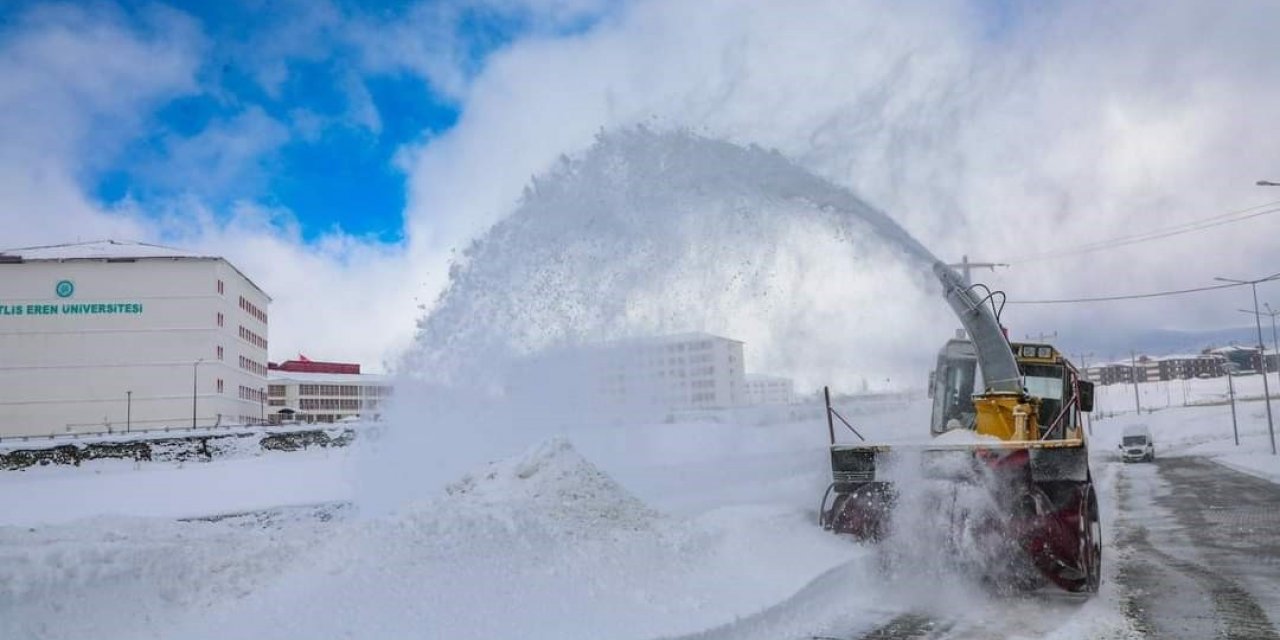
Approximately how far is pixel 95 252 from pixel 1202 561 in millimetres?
94656

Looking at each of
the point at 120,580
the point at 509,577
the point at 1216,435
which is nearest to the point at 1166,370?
the point at 1216,435

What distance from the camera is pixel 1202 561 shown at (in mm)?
11055

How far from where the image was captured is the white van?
37281 millimetres

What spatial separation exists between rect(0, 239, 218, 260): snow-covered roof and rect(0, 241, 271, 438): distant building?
3.7 inches

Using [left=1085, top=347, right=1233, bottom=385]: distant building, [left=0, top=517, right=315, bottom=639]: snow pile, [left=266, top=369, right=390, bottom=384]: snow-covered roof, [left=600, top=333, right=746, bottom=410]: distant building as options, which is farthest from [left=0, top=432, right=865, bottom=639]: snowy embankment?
[left=1085, top=347, right=1233, bottom=385]: distant building

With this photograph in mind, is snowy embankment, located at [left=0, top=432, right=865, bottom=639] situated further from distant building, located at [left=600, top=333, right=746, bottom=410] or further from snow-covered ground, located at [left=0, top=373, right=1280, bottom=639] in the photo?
distant building, located at [left=600, top=333, right=746, bottom=410]

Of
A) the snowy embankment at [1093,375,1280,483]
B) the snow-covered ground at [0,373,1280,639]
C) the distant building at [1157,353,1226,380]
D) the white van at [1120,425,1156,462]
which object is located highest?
the distant building at [1157,353,1226,380]

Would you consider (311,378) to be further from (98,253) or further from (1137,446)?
(1137,446)

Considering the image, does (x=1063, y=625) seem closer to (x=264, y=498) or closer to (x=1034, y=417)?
(x=1034, y=417)

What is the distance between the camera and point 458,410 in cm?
1502

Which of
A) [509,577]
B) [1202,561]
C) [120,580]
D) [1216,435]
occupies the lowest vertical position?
[1216,435]

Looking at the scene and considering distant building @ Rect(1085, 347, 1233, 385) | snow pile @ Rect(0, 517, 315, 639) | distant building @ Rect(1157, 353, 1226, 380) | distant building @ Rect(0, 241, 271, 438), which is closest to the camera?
snow pile @ Rect(0, 517, 315, 639)

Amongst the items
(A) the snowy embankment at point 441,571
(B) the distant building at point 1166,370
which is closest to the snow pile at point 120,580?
(A) the snowy embankment at point 441,571

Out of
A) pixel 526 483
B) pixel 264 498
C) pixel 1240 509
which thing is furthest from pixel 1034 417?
pixel 264 498
